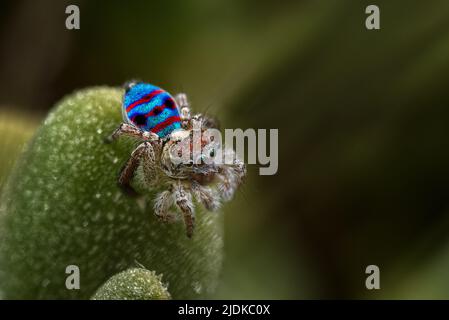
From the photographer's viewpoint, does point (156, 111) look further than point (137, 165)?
Yes

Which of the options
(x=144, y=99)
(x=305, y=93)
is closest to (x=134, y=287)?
(x=144, y=99)

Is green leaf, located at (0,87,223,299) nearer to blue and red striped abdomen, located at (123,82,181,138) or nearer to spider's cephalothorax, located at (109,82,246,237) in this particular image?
spider's cephalothorax, located at (109,82,246,237)

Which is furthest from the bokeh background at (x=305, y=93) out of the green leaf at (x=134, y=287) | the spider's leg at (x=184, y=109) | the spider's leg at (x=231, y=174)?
the green leaf at (x=134, y=287)

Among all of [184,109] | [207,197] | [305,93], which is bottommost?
[207,197]

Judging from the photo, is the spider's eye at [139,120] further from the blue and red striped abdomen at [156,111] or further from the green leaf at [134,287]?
the green leaf at [134,287]

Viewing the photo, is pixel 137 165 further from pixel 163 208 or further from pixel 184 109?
pixel 184 109

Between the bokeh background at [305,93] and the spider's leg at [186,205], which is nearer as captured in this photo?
the spider's leg at [186,205]

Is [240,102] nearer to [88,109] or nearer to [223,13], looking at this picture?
[223,13]
